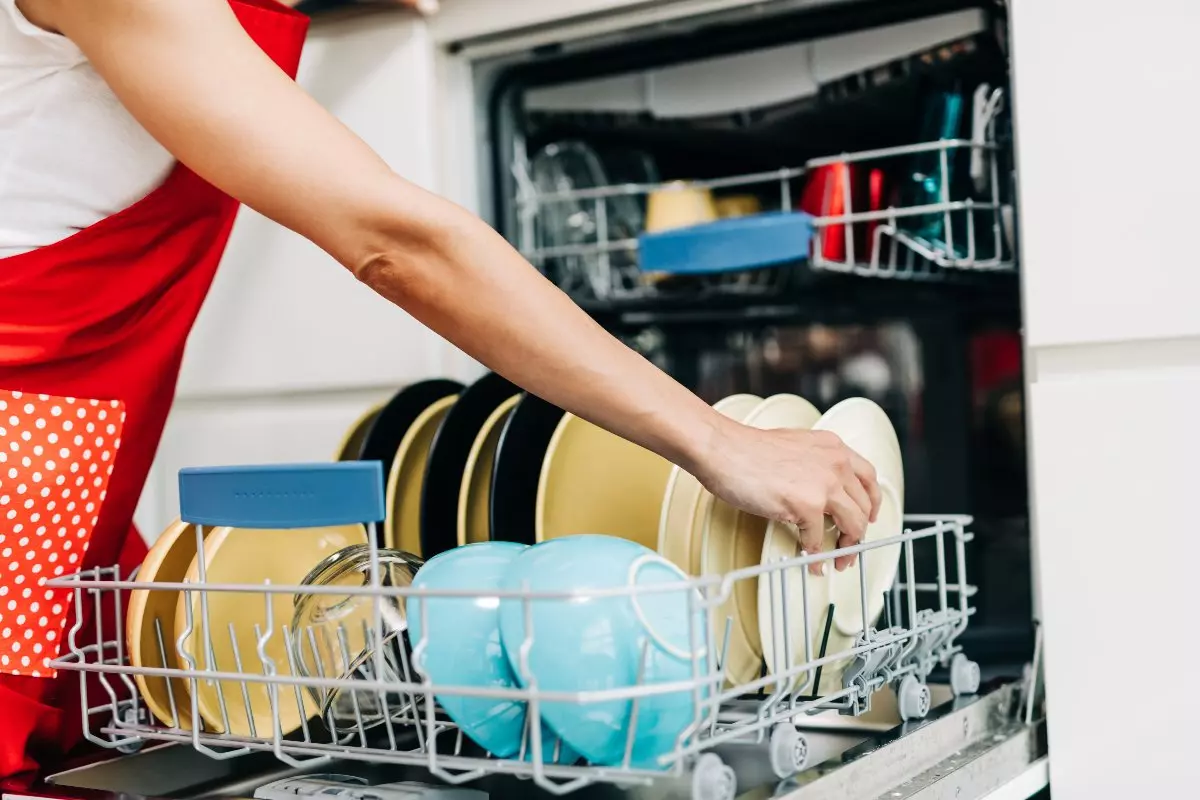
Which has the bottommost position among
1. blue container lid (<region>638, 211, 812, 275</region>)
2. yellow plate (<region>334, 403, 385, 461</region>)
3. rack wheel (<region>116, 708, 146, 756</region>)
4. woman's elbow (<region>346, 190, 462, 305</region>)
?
rack wheel (<region>116, 708, 146, 756</region>)

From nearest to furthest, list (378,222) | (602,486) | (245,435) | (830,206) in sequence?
(378,222)
(602,486)
(830,206)
(245,435)

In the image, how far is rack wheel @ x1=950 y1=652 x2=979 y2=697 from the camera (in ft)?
3.16

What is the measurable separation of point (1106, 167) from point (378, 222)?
0.54m

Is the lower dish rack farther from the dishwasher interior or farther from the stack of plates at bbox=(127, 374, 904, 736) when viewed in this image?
the dishwasher interior

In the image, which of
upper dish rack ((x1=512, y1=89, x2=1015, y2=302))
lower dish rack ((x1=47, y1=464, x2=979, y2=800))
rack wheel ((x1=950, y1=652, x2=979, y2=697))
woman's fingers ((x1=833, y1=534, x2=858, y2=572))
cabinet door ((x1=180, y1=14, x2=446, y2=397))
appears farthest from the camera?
cabinet door ((x1=180, y1=14, x2=446, y2=397))

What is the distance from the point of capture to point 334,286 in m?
1.34

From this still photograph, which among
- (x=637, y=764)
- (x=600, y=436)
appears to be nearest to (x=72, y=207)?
(x=600, y=436)

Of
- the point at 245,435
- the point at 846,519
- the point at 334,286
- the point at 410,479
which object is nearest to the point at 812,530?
the point at 846,519

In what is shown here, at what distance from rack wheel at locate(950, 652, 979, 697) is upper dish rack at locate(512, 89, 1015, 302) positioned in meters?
0.33

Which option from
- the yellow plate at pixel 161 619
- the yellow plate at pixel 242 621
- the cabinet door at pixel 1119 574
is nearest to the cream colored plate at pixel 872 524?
the cabinet door at pixel 1119 574

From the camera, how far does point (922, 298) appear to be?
1.24m

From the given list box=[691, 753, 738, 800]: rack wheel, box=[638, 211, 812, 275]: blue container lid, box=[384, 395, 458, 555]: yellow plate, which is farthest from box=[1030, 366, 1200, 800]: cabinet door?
box=[384, 395, 458, 555]: yellow plate

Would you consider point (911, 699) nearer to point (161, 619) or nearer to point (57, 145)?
point (161, 619)

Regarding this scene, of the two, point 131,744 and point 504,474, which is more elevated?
point 504,474
